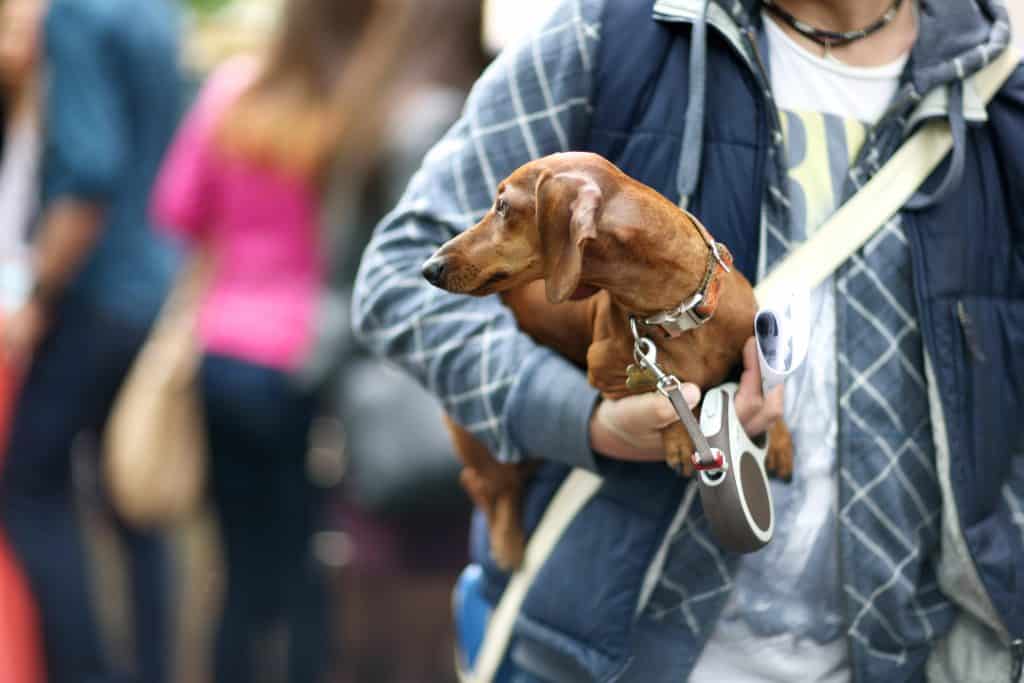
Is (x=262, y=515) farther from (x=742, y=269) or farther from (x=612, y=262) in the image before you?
(x=612, y=262)

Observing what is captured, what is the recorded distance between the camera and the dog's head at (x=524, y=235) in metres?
1.45

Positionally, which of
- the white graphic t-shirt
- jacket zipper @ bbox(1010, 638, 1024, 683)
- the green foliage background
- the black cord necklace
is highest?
the black cord necklace

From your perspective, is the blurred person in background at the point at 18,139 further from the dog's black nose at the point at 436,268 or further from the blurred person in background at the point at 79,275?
the dog's black nose at the point at 436,268

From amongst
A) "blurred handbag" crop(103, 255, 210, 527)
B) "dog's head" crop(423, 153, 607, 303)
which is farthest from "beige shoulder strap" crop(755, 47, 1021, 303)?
"blurred handbag" crop(103, 255, 210, 527)

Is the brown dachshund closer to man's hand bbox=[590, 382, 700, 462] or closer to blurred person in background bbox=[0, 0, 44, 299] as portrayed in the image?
man's hand bbox=[590, 382, 700, 462]

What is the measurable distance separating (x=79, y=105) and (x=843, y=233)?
8.45ft

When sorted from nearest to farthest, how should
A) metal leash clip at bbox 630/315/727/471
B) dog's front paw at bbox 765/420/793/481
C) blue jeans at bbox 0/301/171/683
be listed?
metal leash clip at bbox 630/315/727/471, dog's front paw at bbox 765/420/793/481, blue jeans at bbox 0/301/171/683

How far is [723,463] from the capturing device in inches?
60.8

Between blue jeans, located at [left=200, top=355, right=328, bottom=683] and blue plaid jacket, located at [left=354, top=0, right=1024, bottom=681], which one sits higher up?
blue plaid jacket, located at [left=354, top=0, right=1024, bottom=681]

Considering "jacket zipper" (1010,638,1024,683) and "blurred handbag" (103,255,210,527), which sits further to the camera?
"blurred handbag" (103,255,210,527)

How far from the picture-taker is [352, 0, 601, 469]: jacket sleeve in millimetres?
1729

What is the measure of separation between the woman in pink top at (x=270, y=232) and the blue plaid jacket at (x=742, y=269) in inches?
69.1

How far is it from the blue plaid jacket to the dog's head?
0.85 feet

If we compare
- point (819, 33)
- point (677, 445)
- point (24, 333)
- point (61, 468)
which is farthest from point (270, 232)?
point (677, 445)
